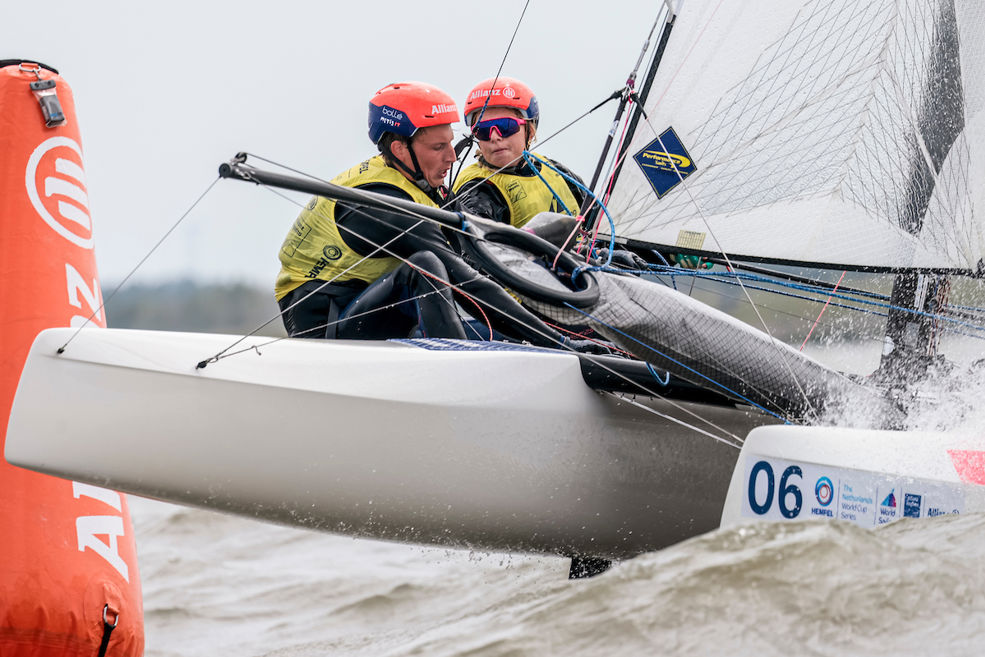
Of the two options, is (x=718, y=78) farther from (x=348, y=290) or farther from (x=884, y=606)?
(x=884, y=606)

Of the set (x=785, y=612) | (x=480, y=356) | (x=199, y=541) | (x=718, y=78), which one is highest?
(x=718, y=78)

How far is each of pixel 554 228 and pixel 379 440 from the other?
0.50 metres

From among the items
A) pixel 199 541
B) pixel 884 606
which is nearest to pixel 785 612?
pixel 884 606

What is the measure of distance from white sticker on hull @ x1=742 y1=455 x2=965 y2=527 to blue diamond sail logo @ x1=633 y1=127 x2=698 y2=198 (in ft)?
3.23

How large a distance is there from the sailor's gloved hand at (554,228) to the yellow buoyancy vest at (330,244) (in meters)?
0.56

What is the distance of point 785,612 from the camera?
1466 mm

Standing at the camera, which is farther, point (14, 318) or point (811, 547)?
point (14, 318)

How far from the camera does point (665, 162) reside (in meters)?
2.85

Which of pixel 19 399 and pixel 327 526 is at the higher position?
pixel 19 399

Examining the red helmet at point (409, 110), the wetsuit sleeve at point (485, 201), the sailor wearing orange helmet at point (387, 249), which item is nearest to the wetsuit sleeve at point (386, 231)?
the sailor wearing orange helmet at point (387, 249)

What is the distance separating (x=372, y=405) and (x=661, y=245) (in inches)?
40.6

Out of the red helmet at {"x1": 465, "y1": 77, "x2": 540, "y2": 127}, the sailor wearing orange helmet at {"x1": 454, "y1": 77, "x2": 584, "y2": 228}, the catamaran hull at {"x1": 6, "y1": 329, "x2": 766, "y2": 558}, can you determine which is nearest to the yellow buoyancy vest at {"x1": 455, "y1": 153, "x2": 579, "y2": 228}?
the sailor wearing orange helmet at {"x1": 454, "y1": 77, "x2": 584, "y2": 228}

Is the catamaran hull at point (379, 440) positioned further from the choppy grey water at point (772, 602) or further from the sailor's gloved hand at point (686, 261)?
the sailor's gloved hand at point (686, 261)

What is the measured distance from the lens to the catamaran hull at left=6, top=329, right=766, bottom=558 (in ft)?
6.58
